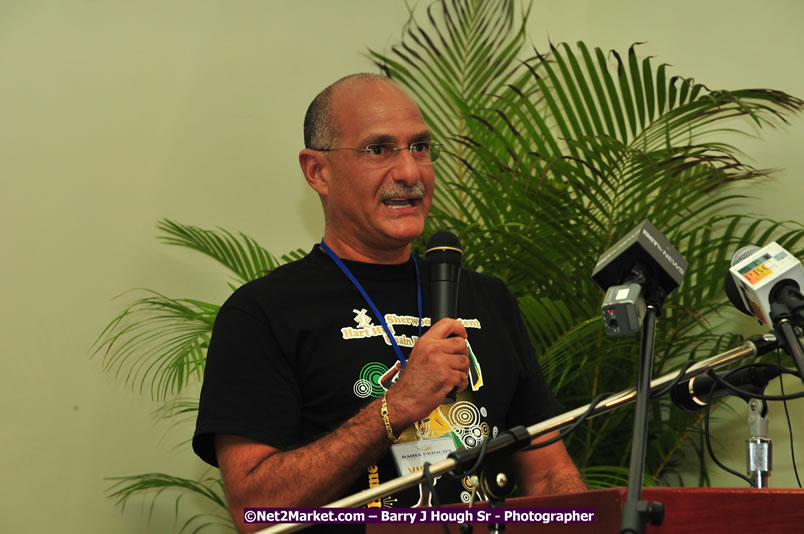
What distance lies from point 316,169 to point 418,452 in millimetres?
844

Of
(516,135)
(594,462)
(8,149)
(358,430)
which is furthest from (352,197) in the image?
(8,149)

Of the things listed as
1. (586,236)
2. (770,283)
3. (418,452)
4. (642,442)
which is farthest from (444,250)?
(586,236)

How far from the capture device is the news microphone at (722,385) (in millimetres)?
1311

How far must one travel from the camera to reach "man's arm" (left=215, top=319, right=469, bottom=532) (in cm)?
155

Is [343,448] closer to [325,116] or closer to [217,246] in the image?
[325,116]

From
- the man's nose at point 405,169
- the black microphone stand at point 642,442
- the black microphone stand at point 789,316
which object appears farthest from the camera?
the man's nose at point 405,169

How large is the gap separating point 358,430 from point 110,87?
2329mm

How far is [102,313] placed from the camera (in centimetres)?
332

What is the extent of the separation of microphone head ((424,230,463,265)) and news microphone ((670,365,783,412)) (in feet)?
1.88

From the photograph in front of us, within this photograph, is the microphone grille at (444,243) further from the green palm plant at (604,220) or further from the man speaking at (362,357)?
the green palm plant at (604,220)

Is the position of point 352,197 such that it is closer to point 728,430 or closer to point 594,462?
point 594,462

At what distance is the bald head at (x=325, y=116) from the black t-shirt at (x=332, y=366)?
327 millimetres

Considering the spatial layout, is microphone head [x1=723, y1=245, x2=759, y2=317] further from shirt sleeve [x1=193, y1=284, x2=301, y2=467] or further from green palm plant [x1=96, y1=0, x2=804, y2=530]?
green palm plant [x1=96, y1=0, x2=804, y2=530]

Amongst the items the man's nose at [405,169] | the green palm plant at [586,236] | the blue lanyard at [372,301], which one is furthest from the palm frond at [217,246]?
the man's nose at [405,169]
